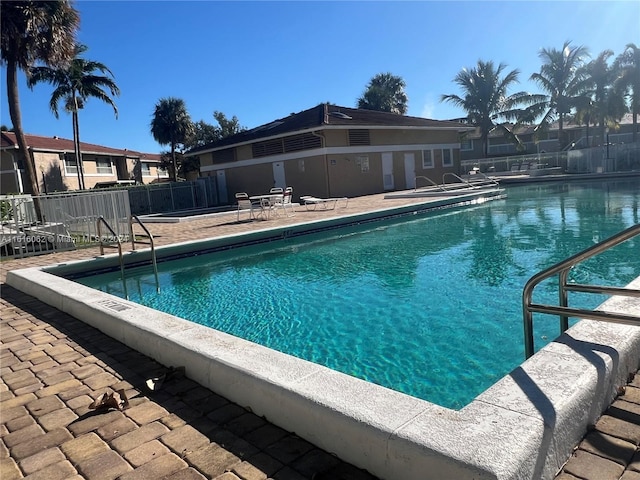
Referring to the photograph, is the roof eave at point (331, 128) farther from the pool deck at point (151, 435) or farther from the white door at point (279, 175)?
the pool deck at point (151, 435)

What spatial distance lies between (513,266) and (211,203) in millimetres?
23503

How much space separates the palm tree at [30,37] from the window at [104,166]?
2683 cm

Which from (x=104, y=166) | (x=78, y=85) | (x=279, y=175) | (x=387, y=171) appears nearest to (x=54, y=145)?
(x=104, y=166)

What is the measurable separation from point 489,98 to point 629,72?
33.5 feet

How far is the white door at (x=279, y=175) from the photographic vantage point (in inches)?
1032

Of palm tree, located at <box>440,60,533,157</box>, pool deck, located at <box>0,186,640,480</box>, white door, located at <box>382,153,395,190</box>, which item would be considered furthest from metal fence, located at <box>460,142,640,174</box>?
pool deck, located at <box>0,186,640,480</box>

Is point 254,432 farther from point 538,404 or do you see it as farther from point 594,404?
point 594,404

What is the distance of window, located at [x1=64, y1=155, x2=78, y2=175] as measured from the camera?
3610 centimetres

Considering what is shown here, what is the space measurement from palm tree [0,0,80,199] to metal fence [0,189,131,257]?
111 inches

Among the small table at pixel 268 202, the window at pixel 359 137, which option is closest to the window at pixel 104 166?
the window at pixel 359 137

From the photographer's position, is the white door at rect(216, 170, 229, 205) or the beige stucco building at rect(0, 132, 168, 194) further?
the beige stucco building at rect(0, 132, 168, 194)

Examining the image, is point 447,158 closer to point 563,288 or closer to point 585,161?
point 585,161

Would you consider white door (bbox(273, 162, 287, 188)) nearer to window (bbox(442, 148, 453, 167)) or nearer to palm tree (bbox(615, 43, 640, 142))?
window (bbox(442, 148, 453, 167))

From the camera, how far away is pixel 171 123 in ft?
130
